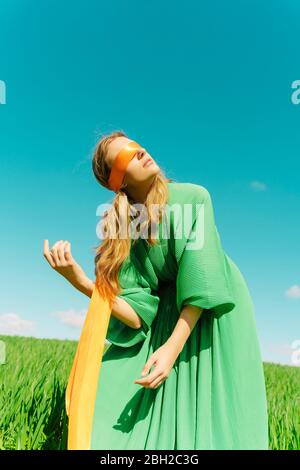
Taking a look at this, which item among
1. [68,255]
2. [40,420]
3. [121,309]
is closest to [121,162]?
[68,255]

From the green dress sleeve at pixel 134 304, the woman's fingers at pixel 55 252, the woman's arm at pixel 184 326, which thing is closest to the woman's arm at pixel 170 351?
the woman's arm at pixel 184 326

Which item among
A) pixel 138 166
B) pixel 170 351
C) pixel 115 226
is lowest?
pixel 170 351

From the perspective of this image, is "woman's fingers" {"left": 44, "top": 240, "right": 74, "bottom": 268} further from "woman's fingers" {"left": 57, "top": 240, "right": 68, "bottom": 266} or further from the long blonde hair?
the long blonde hair

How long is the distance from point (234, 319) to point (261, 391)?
256 millimetres

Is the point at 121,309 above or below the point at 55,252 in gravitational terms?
below

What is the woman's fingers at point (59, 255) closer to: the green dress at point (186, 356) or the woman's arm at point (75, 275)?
the woman's arm at point (75, 275)

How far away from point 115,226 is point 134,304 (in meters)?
0.29

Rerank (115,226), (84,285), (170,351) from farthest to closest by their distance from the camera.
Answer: (115,226) → (84,285) → (170,351)

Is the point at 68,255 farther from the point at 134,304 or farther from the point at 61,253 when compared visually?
the point at 134,304

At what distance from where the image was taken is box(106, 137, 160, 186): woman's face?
1706 millimetres

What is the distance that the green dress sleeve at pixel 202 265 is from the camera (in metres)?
1.52

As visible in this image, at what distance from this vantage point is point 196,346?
1.63 meters

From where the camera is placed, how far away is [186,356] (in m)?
1.62
